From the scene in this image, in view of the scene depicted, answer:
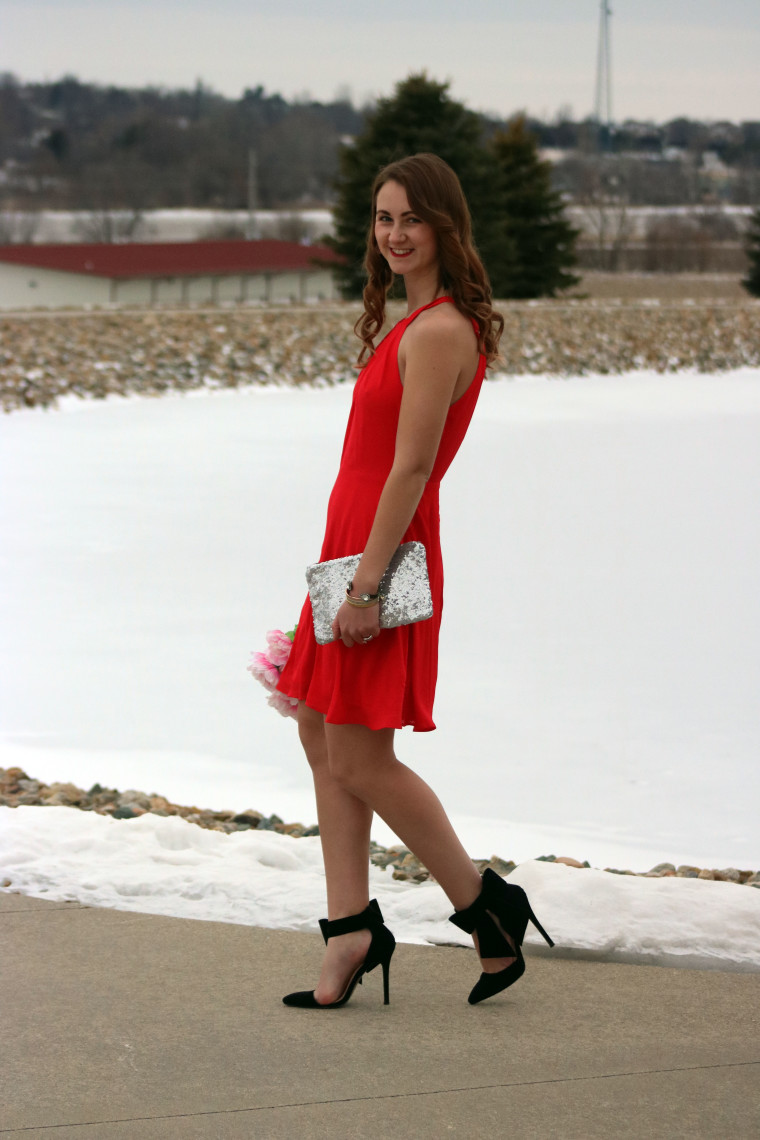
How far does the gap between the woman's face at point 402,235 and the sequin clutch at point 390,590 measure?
1.66 feet

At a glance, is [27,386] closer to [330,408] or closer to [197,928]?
[330,408]

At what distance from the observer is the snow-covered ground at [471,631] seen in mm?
4945

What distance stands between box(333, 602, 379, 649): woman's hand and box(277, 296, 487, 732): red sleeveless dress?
0.18ft

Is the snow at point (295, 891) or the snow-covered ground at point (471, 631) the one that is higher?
the snow at point (295, 891)

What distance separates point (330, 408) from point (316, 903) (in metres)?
16.4

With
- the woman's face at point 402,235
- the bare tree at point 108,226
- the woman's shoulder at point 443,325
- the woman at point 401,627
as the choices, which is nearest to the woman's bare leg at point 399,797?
the woman at point 401,627

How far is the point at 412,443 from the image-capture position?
7.77 feet

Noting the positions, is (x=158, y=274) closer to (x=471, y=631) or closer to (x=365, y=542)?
(x=471, y=631)

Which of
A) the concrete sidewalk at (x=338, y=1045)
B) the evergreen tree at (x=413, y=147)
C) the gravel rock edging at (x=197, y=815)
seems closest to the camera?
the concrete sidewalk at (x=338, y=1045)

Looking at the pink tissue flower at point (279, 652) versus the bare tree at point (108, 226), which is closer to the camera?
the pink tissue flower at point (279, 652)

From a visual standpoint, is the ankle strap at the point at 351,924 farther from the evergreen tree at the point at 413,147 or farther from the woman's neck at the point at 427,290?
the evergreen tree at the point at 413,147

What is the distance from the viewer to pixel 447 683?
21.7 ft

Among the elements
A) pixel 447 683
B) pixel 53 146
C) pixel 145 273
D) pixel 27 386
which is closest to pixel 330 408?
pixel 27 386

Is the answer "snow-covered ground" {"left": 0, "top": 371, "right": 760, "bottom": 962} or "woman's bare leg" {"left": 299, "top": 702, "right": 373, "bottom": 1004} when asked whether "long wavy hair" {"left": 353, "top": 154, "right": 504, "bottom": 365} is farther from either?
"snow-covered ground" {"left": 0, "top": 371, "right": 760, "bottom": 962}
